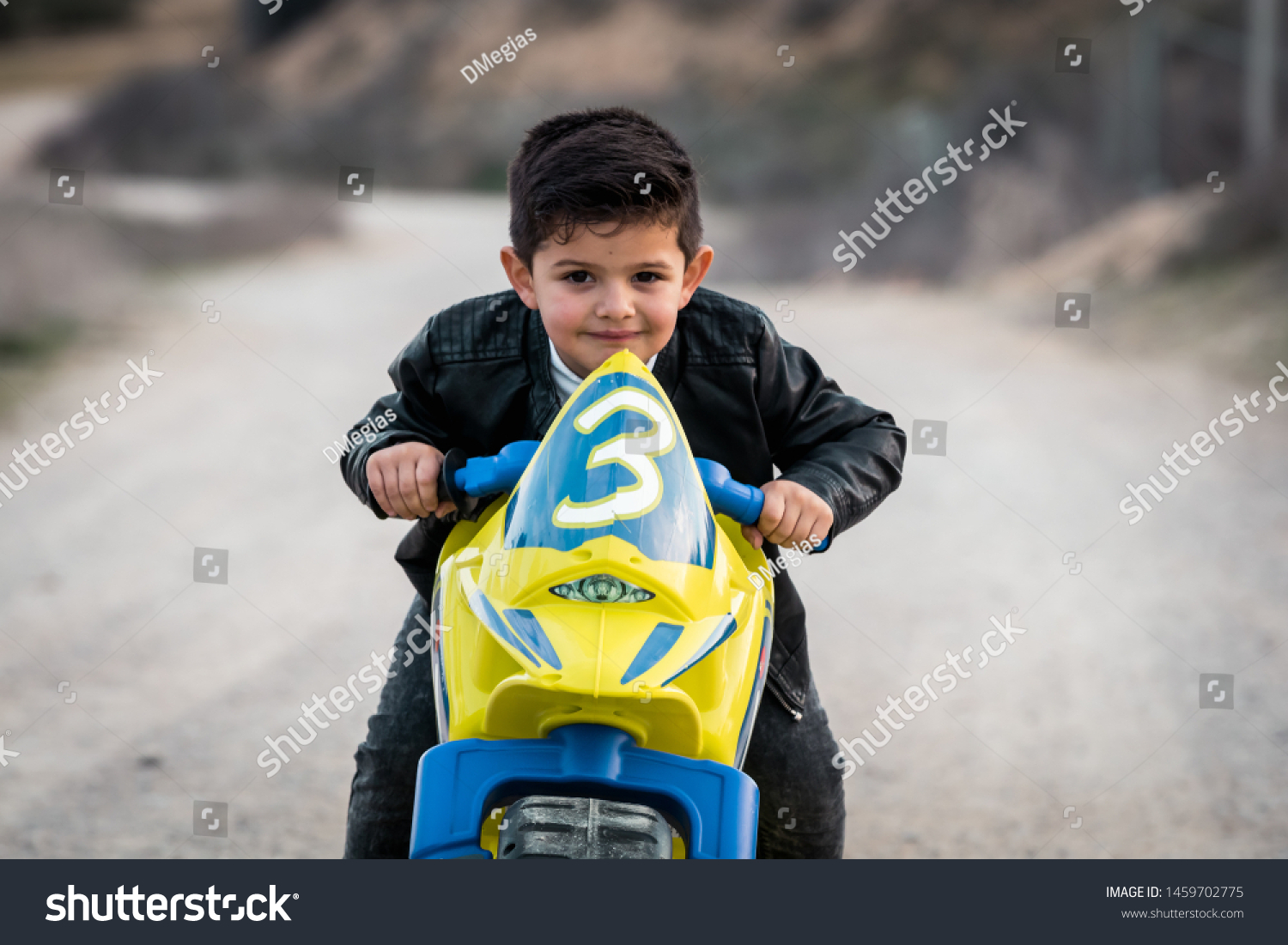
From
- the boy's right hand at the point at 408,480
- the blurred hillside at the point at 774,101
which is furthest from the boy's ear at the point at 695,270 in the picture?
the blurred hillside at the point at 774,101

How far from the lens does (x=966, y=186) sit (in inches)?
588

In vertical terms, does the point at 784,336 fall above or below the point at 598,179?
above

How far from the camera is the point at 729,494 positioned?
5.84 ft

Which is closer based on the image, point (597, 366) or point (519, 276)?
point (597, 366)

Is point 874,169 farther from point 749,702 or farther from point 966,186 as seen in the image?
point 749,702

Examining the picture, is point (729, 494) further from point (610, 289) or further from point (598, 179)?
point (598, 179)

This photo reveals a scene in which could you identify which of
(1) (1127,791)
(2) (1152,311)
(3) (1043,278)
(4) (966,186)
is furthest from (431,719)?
(4) (966,186)

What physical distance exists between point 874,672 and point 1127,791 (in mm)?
1057

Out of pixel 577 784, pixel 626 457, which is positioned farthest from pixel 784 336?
pixel 577 784

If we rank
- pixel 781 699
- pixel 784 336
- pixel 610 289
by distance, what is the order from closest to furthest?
1. pixel 610 289
2. pixel 781 699
3. pixel 784 336

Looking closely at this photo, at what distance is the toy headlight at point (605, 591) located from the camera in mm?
1547

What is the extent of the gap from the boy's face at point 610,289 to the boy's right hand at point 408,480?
0.27 metres

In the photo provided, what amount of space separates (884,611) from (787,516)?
3.68 meters

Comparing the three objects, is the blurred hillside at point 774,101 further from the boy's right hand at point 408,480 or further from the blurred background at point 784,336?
the boy's right hand at point 408,480
